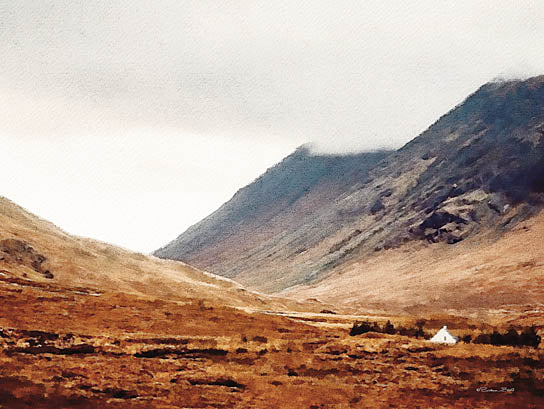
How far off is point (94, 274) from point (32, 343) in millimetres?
68765

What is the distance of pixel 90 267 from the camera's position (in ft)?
309

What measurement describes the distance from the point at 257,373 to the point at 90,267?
78.5 meters

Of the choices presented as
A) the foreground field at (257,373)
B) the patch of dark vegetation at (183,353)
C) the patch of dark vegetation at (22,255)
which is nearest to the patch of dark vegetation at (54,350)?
the foreground field at (257,373)

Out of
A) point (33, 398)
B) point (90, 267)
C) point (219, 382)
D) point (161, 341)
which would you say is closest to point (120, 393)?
point (33, 398)

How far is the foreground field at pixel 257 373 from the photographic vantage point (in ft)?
58.3

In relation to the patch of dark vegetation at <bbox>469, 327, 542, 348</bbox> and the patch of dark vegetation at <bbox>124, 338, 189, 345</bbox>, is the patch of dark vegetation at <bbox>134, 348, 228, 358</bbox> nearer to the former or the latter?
the patch of dark vegetation at <bbox>124, 338, 189, 345</bbox>

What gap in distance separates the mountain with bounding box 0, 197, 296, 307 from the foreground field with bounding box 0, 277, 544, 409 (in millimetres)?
47928

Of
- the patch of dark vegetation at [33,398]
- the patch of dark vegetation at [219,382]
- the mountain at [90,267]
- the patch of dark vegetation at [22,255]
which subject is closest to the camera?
the patch of dark vegetation at [33,398]

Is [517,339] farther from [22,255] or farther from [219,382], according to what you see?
[22,255]

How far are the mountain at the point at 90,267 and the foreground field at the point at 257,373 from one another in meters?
47.9

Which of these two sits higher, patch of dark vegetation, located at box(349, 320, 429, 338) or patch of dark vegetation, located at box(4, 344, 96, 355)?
patch of dark vegetation, located at box(4, 344, 96, 355)

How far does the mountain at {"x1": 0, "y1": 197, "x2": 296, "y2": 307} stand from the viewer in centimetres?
8356

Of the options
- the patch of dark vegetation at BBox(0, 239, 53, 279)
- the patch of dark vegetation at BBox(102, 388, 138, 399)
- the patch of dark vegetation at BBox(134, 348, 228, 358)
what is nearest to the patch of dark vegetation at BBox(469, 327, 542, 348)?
the patch of dark vegetation at BBox(134, 348, 228, 358)

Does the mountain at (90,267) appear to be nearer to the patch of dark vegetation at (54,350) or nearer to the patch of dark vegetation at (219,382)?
the patch of dark vegetation at (54,350)
